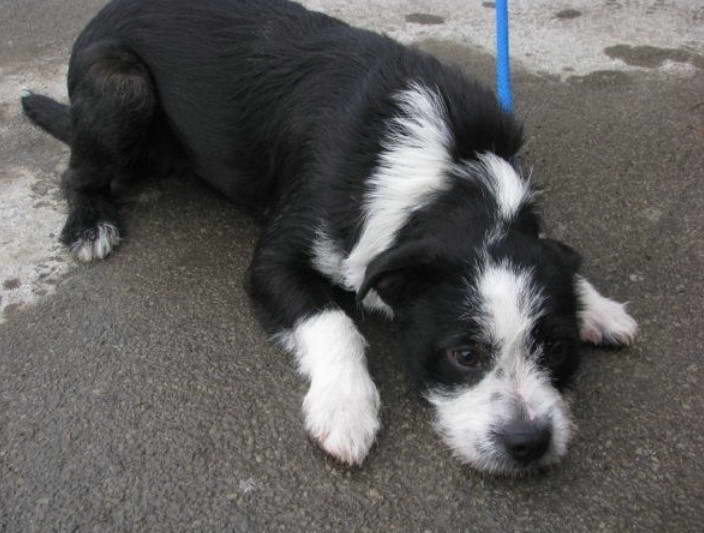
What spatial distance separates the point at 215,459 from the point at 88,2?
5840mm

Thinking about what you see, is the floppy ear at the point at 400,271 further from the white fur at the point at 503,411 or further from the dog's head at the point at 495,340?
the white fur at the point at 503,411

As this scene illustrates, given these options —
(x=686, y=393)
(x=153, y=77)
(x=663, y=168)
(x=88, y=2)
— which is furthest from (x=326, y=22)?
(x=88, y=2)

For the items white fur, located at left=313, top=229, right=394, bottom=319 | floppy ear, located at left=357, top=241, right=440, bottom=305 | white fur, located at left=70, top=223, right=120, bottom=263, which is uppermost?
floppy ear, located at left=357, top=241, right=440, bottom=305

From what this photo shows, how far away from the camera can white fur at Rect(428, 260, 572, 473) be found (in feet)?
8.36

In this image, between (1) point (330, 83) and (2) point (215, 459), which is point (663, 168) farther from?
(2) point (215, 459)

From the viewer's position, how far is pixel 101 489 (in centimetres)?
264

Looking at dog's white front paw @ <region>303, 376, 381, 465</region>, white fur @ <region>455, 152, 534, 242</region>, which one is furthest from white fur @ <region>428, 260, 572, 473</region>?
dog's white front paw @ <region>303, 376, 381, 465</region>

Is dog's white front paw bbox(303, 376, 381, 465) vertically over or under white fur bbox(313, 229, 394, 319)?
under

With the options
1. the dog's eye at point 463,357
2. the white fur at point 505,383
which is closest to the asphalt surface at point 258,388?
the white fur at point 505,383

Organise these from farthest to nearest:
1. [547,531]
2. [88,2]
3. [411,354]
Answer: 1. [88,2]
2. [411,354]
3. [547,531]

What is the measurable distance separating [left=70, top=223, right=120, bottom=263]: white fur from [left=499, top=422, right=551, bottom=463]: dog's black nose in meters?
2.46

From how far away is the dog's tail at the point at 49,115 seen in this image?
4.62 meters

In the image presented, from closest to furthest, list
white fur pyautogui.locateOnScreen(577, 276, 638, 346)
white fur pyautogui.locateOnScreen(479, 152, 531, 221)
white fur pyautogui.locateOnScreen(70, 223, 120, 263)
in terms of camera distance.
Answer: white fur pyautogui.locateOnScreen(479, 152, 531, 221) < white fur pyautogui.locateOnScreen(577, 276, 638, 346) < white fur pyautogui.locateOnScreen(70, 223, 120, 263)

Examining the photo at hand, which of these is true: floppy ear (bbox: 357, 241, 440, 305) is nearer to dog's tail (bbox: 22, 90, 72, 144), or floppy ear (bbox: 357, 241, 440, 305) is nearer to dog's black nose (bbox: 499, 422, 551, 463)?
dog's black nose (bbox: 499, 422, 551, 463)
